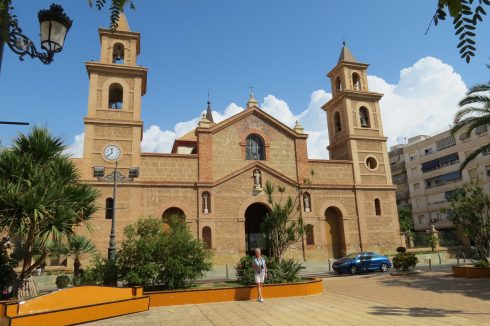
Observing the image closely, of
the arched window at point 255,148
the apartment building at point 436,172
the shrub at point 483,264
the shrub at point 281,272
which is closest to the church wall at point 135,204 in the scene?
the arched window at point 255,148

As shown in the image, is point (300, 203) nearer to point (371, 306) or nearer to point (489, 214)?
point (489, 214)

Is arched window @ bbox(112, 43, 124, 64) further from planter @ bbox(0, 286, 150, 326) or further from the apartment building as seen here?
the apartment building

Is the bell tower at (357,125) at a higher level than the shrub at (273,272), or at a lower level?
higher

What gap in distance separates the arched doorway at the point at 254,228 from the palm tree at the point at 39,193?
1750cm

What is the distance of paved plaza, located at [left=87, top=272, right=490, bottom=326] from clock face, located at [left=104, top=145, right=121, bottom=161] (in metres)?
16.0

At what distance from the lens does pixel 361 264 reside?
2023cm

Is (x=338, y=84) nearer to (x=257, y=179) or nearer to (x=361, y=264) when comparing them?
(x=257, y=179)

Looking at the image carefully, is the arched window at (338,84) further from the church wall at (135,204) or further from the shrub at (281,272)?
the shrub at (281,272)

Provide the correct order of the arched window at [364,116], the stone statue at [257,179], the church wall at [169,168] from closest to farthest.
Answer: the church wall at [169,168] < the stone statue at [257,179] < the arched window at [364,116]

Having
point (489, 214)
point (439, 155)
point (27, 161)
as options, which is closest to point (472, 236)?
point (489, 214)

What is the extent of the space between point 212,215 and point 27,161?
15463 millimetres

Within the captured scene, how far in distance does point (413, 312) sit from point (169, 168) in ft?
63.1

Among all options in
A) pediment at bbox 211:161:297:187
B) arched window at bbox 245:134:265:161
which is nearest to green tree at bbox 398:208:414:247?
pediment at bbox 211:161:297:187

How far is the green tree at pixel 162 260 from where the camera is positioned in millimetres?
10664
